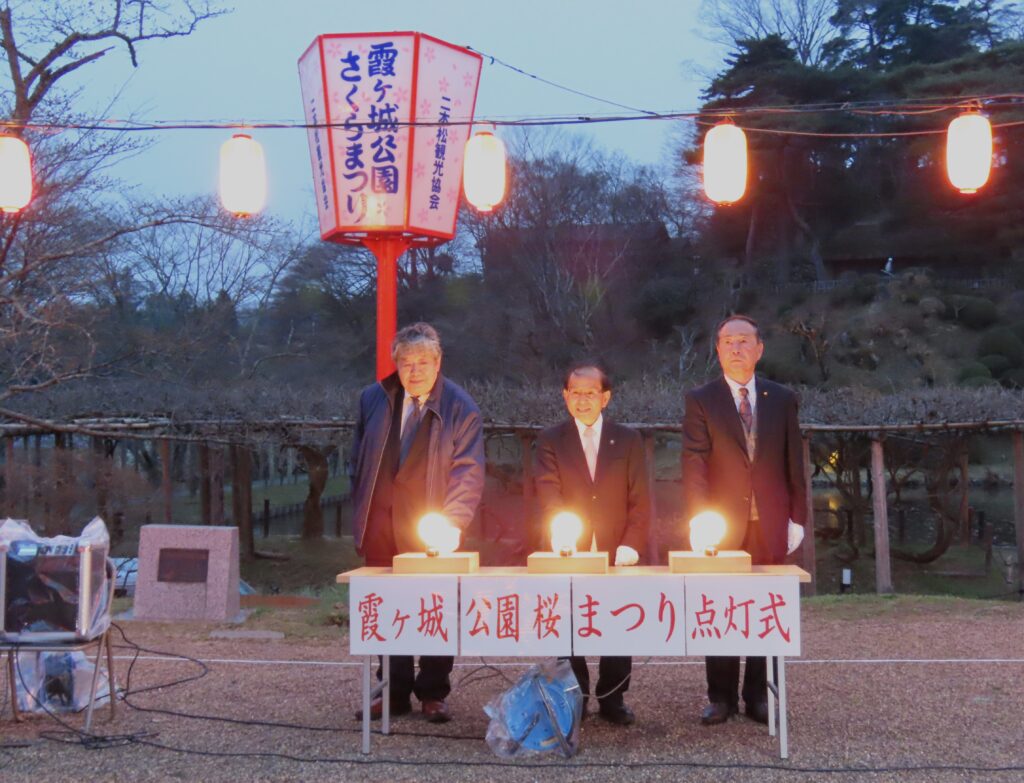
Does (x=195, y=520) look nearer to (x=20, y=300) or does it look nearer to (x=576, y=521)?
(x=20, y=300)

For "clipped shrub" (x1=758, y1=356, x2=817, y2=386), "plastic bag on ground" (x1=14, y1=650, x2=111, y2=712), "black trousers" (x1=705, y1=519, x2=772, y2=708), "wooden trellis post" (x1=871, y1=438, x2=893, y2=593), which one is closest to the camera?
"black trousers" (x1=705, y1=519, x2=772, y2=708)

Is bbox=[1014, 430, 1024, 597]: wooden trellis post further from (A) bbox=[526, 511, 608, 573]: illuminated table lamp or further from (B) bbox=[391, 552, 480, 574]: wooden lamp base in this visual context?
(B) bbox=[391, 552, 480, 574]: wooden lamp base

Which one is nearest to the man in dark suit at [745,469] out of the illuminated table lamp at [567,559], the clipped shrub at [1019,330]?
→ the illuminated table lamp at [567,559]

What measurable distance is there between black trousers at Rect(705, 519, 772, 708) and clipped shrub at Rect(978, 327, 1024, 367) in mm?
21036

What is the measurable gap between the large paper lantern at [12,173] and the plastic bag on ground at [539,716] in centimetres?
586

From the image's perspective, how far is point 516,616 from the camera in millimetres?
3662

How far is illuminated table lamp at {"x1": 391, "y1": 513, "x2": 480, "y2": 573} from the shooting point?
12.4ft

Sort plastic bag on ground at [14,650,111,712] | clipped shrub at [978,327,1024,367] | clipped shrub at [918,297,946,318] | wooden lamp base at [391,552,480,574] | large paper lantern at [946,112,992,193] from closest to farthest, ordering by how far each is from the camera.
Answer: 1. wooden lamp base at [391,552,480,574]
2. plastic bag on ground at [14,650,111,712]
3. large paper lantern at [946,112,992,193]
4. clipped shrub at [978,327,1024,367]
5. clipped shrub at [918,297,946,318]

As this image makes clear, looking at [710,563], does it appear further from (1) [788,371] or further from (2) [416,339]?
(1) [788,371]

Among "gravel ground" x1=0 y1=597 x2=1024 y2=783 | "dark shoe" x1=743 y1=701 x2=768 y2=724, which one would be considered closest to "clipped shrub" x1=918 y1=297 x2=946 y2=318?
"gravel ground" x1=0 y1=597 x2=1024 y2=783

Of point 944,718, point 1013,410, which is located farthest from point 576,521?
point 1013,410

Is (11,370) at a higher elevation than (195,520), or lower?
higher

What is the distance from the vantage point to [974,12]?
27.7 meters

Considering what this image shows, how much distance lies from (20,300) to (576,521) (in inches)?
286
